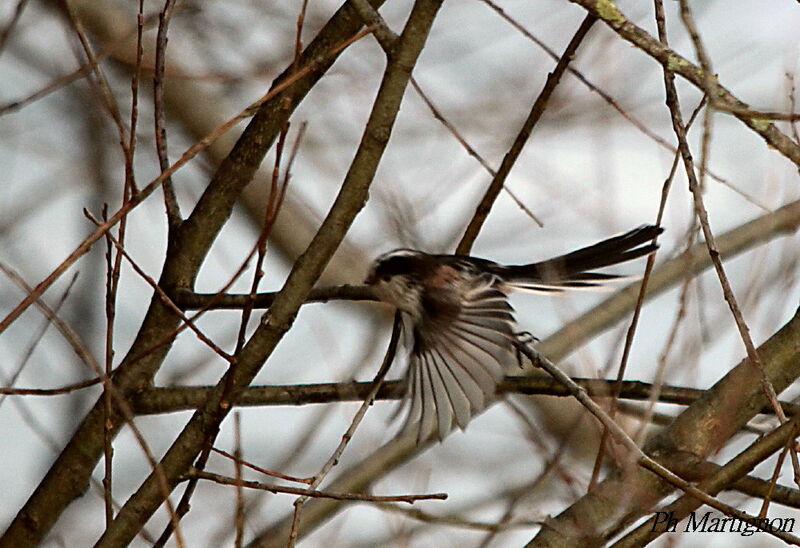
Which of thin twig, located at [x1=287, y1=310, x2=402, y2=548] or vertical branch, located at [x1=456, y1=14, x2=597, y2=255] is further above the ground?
vertical branch, located at [x1=456, y1=14, x2=597, y2=255]

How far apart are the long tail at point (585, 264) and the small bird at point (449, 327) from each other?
0.02 meters

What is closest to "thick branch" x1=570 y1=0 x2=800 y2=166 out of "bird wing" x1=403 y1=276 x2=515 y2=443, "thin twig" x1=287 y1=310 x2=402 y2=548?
"bird wing" x1=403 y1=276 x2=515 y2=443

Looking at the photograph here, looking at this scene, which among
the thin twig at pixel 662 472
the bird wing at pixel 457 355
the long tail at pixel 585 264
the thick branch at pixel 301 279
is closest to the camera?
the thin twig at pixel 662 472

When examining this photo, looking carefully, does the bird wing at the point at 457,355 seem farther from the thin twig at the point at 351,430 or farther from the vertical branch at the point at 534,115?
the vertical branch at the point at 534,115

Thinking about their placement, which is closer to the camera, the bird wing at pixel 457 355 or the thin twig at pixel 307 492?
the thin twig at pixel 307 492

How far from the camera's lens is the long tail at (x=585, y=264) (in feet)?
4.75

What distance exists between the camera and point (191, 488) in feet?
3.68

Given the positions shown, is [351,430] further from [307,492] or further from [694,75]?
[694,75]

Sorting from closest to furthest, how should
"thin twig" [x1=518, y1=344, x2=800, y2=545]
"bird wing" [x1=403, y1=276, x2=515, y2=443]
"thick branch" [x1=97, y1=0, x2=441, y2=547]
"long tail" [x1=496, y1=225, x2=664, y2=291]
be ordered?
"thin twig" [x1=518, y1=344, x2=800, y2=545] → "thick branch" [x1=97, y1=0, x2=441, y2=547] → "bird wing" [x1=403, y1=276, x2=515, y2=443] → "long tail" [x1=496, y1=225, x2=664, y2=291]

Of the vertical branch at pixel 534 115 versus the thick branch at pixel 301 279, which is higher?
the vertical branch at pixel 534 115

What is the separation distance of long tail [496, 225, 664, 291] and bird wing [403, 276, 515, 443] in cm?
10

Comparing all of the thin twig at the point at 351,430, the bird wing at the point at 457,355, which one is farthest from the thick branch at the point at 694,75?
the thin twig at the point at 351,430

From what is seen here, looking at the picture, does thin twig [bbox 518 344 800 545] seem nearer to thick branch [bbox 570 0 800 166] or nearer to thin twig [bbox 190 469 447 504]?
thin twig [bbox 190 469 447 504]

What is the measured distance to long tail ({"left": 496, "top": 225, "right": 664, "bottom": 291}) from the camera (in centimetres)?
145
